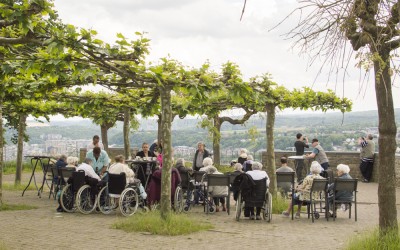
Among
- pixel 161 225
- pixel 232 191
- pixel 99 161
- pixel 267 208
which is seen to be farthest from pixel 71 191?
pixel 267 208

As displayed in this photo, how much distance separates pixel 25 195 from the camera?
1664cm

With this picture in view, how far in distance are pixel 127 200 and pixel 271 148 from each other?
4.36 m

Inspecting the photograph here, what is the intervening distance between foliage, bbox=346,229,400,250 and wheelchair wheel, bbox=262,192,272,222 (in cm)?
383

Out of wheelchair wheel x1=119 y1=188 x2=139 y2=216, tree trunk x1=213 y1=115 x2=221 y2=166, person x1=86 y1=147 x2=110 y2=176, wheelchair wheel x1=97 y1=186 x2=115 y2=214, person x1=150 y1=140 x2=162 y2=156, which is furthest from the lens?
tree trunk x1=213 y1=115 x2=221 y2=166

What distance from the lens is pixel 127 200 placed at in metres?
12.2

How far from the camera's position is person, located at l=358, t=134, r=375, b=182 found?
71.6 feet

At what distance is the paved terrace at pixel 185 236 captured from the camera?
8.95 m

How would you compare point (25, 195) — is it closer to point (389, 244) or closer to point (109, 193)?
point (109, 193)

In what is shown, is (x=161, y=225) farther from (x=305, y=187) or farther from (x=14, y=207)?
(x=14, y=207)

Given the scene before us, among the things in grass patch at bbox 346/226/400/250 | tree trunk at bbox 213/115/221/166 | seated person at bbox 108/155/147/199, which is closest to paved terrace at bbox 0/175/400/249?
seated person at bbox 108/155/147/199

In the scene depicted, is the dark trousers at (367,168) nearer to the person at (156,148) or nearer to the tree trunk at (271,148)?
the tree trunk at (271,148)

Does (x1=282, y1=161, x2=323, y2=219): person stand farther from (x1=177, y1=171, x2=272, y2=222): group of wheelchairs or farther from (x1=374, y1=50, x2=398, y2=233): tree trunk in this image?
(x1=374, y1=50, x2=398, y2=233): tree trunk

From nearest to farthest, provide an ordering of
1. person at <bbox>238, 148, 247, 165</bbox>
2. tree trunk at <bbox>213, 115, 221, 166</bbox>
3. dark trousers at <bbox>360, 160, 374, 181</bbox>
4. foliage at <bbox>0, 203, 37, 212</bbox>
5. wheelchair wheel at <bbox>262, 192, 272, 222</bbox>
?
wheelchair wheel at <bbox>262, 192, 272, 222</bbox> < foliage at <bbox>0, 203, 37, 212</bbox> < person at <bbox>238, 148, 247, 165</bbox> < dark trousers at <bbox>360, 160, 374, 181</bbox> < tree trunk at <bbox>213, 115, 221, 166</bbox>

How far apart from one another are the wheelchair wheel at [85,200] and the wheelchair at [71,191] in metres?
0.16
